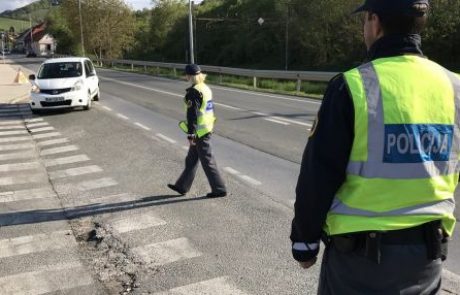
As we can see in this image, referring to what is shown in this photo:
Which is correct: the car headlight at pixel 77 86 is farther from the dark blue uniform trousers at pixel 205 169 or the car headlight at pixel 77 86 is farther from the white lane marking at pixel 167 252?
the white lane marking at pixel 167 252

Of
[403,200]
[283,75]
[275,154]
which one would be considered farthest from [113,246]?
[283,75]

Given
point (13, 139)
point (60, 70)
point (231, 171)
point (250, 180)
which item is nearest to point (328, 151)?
point (250, 180)

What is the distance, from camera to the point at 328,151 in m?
2.07

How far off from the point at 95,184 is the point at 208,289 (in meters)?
3.96

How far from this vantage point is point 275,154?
9492 millimetres

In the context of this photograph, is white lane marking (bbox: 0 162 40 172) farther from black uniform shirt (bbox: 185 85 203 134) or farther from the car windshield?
the car windshield

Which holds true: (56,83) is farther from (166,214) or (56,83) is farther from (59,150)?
(166,214)

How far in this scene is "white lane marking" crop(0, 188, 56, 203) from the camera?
23.2 ft

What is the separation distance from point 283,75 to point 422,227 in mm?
24089

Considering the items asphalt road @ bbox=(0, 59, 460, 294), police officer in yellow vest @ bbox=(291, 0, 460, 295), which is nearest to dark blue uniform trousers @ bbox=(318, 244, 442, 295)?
police officer in yellow vest @ bbox=(291, 0, 460, 295)

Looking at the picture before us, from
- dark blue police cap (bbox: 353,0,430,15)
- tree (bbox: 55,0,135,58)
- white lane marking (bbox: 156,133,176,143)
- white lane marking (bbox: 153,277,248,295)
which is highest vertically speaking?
tree (bbox: 55,0,135,58)

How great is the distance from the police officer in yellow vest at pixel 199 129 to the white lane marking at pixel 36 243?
5.78 ft

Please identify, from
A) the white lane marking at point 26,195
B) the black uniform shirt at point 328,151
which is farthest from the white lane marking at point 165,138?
the black uniform shirt at point 328,151

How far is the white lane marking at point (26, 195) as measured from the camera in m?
7.08
